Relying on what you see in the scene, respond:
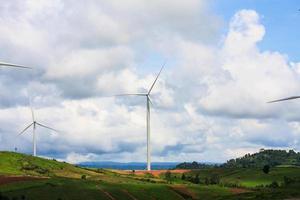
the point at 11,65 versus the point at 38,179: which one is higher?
the point at 11,65

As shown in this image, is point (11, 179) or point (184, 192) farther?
point (11, 179)

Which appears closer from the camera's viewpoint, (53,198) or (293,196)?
(293,196)

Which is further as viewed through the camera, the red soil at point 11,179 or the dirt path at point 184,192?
the red soil at point 11,179

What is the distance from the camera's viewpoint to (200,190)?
171m

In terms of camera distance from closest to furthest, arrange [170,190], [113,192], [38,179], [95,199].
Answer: [95,199]
[113,192]
[170,190]
[38,179]

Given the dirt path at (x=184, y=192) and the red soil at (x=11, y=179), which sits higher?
the red soil at (x=11, y=179)

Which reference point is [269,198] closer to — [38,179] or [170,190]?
[170,190]

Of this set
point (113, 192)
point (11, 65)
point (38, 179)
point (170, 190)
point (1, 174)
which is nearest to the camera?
point (11, 65)

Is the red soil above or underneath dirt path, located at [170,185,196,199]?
Result: above

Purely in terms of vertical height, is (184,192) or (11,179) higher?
(11,179)

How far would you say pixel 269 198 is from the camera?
124 m

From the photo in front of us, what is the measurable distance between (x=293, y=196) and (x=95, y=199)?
161 feet

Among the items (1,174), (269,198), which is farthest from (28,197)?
(269,198)

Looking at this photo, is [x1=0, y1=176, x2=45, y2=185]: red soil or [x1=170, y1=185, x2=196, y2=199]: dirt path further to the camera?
[x1=0, y1=176, x2=45, y2=185]: red soil
